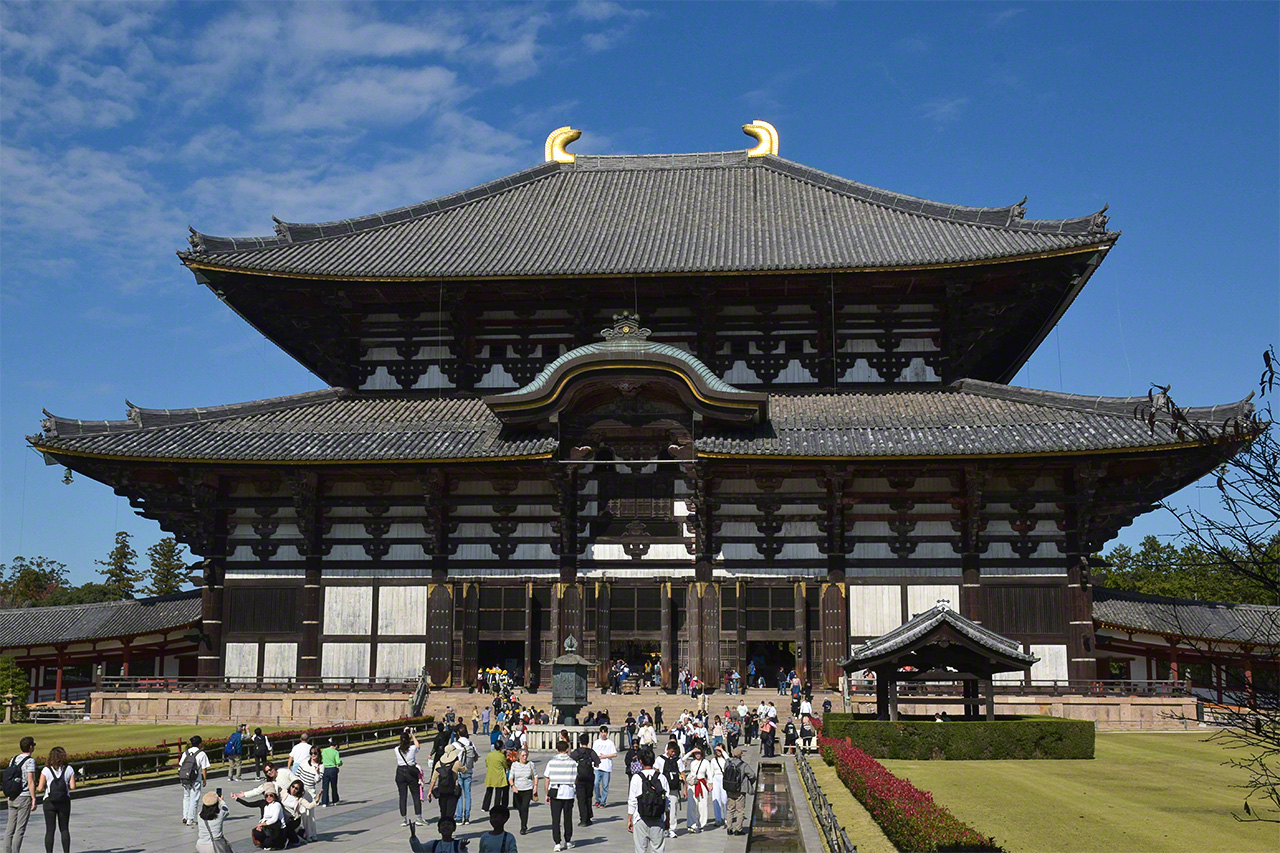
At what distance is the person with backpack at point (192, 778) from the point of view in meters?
20.5

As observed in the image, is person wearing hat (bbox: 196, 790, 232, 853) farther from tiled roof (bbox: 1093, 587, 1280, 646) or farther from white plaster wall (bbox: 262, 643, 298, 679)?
tiled roof (bbox: 1093, 587, 1280, 646)

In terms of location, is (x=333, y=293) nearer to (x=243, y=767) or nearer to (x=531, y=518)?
(x=531, y=518)

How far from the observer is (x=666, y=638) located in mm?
41750

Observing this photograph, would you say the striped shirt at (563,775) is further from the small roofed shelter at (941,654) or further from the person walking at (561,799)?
the small roofed shelter at (941,654)

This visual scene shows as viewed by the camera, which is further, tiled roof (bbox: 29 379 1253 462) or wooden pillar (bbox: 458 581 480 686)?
wooden pillar (bbox: 458 581 480 686)

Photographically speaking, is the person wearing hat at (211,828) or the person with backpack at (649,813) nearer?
the person wearing hat at (211,828)

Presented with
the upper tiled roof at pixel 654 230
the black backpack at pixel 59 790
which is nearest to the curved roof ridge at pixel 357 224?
the upper tiled roof at pixel 654 230

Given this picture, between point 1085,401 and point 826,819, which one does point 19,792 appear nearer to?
point 826,819

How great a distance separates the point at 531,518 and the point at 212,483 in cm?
1202

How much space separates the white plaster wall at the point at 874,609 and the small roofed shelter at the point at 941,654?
888cm

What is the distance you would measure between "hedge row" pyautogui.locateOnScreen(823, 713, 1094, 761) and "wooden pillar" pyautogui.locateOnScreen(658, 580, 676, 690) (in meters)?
12.6

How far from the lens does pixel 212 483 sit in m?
43.2

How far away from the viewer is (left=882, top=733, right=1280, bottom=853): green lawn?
1830 cm

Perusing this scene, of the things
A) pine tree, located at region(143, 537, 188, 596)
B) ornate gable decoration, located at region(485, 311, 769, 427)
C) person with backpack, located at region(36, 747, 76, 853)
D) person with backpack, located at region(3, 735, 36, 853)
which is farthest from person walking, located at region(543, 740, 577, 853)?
pine tree, located at region(143, 537, 188, 596)
